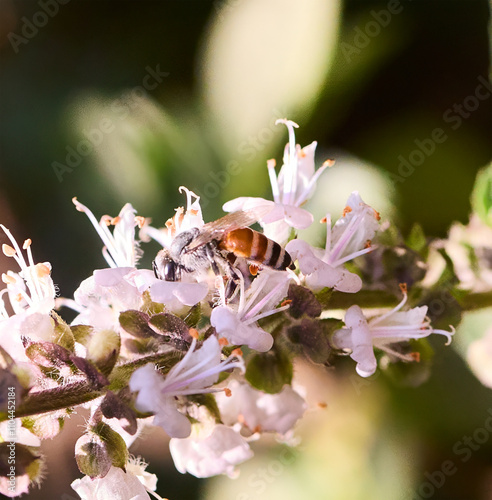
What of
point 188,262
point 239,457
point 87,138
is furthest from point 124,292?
point 87,138

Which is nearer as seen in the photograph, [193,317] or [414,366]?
[193,317]

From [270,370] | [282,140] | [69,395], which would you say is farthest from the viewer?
[282,140]

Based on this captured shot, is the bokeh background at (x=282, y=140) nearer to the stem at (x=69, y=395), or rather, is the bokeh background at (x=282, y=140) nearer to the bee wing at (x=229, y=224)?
the bee wing at (x=229, y=224)

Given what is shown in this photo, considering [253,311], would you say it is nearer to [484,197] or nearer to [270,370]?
[270,370]

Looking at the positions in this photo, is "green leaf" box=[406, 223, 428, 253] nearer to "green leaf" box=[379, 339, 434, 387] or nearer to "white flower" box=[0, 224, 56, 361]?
"green leaf" box=[379, 339, 434, 387]

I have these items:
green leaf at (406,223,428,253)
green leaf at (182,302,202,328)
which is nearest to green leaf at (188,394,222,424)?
green leaf at (182,302,202,328)

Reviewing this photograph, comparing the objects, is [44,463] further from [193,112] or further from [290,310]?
[193,112]

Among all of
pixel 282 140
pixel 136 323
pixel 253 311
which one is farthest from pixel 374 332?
pixel 282 140

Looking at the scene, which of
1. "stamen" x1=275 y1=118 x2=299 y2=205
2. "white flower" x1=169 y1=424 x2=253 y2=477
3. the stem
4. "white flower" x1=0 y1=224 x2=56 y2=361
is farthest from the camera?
"stamen" x1=275 y1=118 x2=299 y2=205
